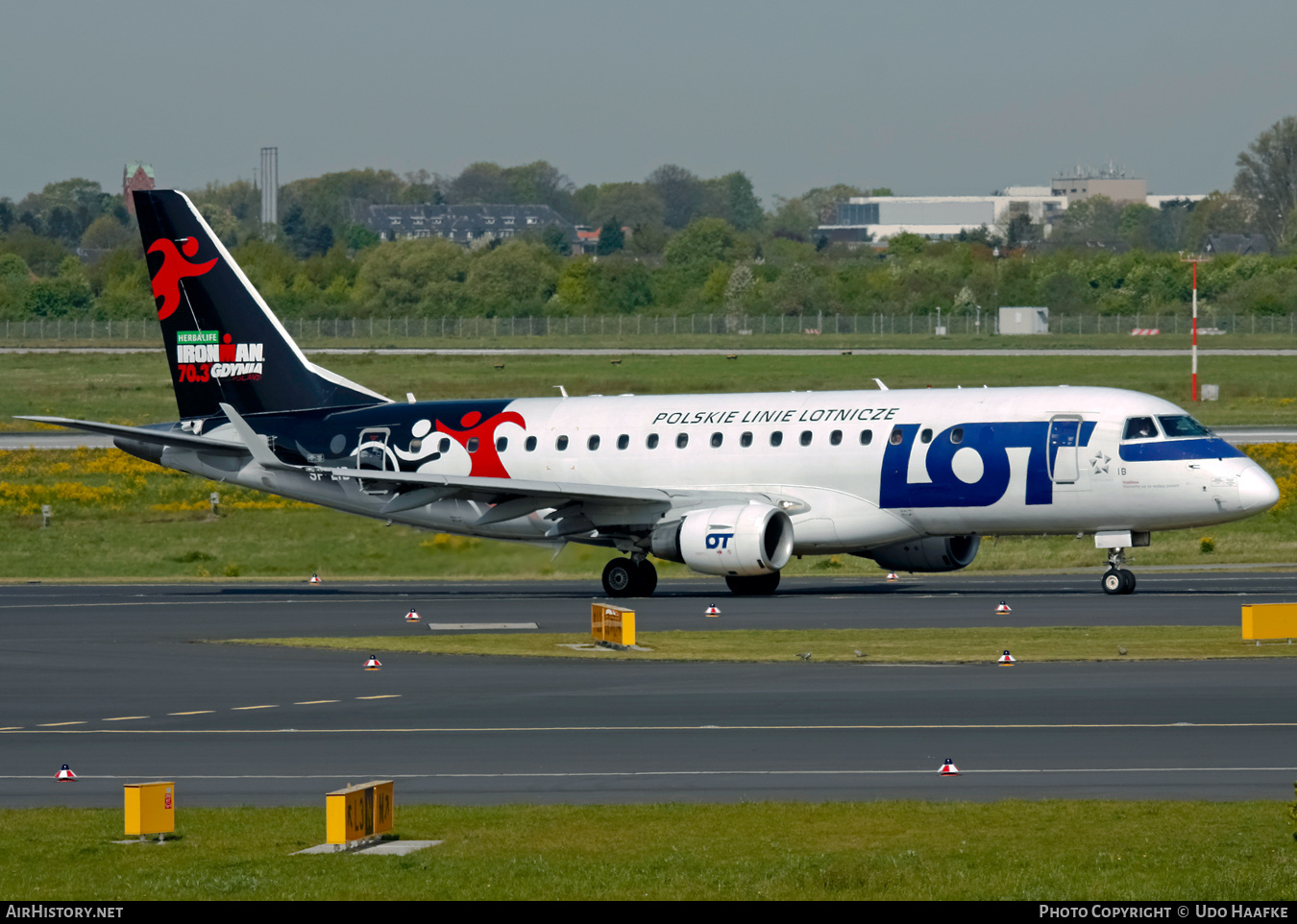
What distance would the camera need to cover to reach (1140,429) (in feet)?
130

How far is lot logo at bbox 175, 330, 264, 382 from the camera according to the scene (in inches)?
1865

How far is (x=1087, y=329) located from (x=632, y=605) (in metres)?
125

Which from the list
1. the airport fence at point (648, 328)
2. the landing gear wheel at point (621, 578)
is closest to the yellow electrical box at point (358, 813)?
the landing gear wheel at point (621, 578)

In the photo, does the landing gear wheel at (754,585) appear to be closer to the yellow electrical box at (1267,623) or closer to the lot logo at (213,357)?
the lot logo at (213,357)

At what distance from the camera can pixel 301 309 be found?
6983 inches

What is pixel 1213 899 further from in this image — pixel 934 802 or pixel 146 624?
pixel 146 624

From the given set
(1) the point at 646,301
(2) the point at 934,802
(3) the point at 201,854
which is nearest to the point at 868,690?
(2) the point at 934,802

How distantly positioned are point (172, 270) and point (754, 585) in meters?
17.0

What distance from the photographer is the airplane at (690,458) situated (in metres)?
39.6

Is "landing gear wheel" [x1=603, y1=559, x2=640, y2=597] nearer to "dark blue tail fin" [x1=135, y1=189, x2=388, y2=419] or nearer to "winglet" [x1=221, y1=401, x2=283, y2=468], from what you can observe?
"winglet" [x1=221, y1=401, x2=283, y2=468]

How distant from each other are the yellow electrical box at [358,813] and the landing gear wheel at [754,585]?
27671 mm

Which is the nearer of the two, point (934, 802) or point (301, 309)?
point (934, 802)

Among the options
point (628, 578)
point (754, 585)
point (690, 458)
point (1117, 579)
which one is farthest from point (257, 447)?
point (1117, 579)

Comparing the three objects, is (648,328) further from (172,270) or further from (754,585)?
(754,585)
